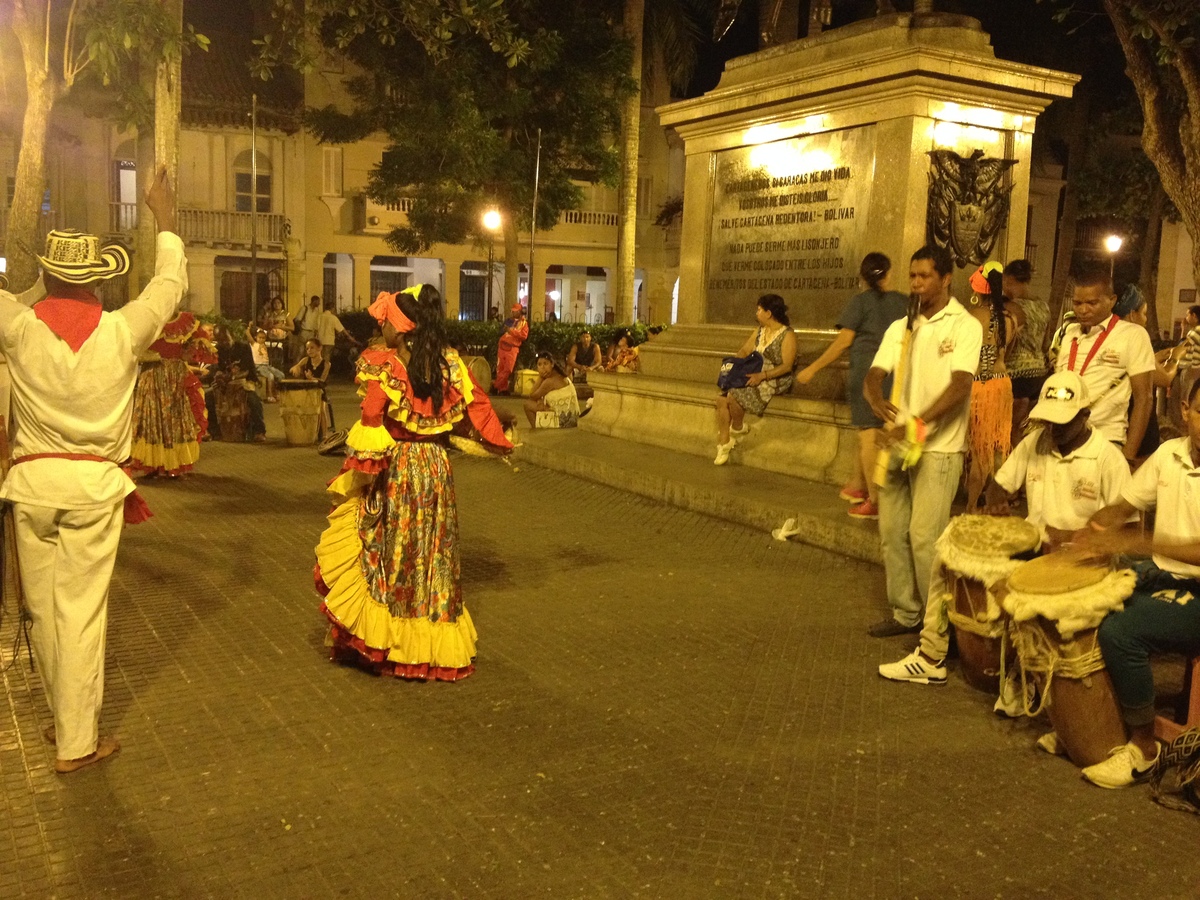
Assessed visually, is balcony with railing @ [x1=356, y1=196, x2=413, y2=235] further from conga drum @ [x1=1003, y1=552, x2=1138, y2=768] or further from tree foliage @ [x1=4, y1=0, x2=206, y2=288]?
conga drum @ [x1=1003, y1=552, x2=1138, y2=768]

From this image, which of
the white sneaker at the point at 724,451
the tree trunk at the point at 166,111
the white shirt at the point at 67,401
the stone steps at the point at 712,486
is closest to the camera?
A: the white shirt at the point at 67,401

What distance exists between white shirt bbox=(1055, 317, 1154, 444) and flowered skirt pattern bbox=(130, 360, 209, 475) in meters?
8.34

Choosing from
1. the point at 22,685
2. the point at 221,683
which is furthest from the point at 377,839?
the point at 22,685

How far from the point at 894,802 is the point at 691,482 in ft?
Result: 17.7

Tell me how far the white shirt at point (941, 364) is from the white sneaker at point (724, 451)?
14.0 ft

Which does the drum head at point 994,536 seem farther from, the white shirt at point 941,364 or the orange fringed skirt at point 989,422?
the orange fringed skirt at point 989,422

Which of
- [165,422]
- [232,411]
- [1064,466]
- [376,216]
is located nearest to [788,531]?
[1064,466]

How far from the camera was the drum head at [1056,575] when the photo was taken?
14.0 feet

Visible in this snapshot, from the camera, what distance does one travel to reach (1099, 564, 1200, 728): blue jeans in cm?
412

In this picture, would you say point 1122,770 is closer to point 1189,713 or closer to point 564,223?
point 1189,713

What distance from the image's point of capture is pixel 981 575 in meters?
4.82

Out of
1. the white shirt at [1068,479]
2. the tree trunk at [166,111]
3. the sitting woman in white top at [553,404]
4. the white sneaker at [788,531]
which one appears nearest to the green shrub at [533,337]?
the tree trunk at [166,111]

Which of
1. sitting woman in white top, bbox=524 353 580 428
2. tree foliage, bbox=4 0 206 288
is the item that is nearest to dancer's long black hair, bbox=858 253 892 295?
sitting woman in white top, bbox=524 353 580 428

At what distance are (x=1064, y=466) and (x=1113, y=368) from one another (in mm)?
1471
